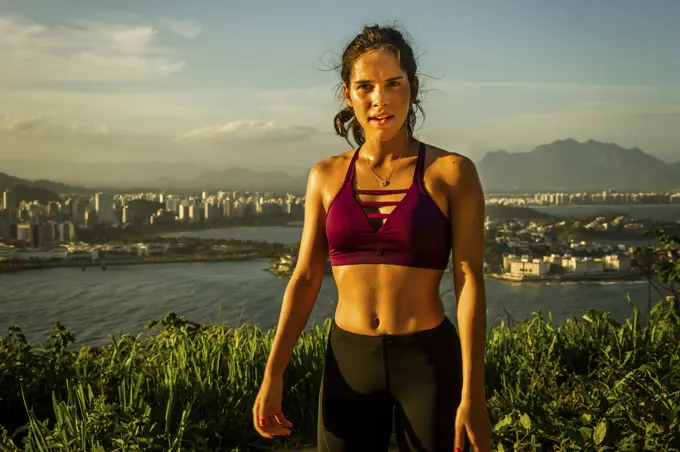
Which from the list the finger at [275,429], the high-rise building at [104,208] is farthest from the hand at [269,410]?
the high-rise building at [104,208]

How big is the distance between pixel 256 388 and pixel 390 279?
1.81m

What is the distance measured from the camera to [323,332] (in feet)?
12.9

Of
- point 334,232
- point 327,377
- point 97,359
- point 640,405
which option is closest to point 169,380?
point 97,359

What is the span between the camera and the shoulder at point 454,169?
62.6 inches

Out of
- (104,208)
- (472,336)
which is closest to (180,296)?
(104,208)

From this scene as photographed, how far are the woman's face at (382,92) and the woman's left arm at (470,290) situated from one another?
19cm

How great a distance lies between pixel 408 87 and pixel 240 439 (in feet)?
6.02

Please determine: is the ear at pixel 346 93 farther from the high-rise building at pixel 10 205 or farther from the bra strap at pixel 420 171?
the high-rise building at pixel 10 205

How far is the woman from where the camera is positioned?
5.17ft

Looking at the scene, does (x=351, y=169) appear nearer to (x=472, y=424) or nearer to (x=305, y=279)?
(x=305, y=279)

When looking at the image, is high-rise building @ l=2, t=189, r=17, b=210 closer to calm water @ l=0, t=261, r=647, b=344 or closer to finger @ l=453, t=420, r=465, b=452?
calm water @ l=0, t=261, r=647, b=344

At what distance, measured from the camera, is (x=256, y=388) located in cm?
324

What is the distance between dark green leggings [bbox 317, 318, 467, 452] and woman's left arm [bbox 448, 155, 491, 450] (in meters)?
0.07

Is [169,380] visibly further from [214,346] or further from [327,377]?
[327,377]
